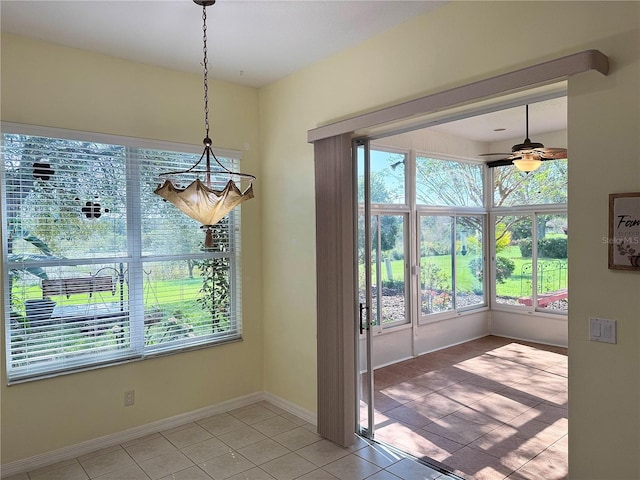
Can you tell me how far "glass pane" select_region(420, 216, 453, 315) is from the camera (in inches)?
229

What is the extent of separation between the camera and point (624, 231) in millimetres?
1957

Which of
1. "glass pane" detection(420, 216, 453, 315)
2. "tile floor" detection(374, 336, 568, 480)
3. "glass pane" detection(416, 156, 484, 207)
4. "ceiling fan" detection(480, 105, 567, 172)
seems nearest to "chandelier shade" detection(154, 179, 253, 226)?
"tile floor" detection(374, 336, 568, 480)

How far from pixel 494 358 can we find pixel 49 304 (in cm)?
491

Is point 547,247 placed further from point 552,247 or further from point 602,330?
point 602,330

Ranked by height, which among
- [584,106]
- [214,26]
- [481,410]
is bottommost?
[481,410]

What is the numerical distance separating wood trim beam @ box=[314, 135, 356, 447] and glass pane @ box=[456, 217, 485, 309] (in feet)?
11.5

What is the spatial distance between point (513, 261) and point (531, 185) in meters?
1.16

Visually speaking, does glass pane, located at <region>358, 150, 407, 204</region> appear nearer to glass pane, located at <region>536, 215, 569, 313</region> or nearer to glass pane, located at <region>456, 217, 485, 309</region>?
glass pane, located at <region>456, 217, 485, 309</region>

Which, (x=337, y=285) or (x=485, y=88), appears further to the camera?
(x=337, y=285)

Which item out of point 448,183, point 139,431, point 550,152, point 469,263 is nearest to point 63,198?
point 139,431

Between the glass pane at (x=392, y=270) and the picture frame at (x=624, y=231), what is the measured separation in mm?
3322

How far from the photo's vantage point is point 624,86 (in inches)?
76.4

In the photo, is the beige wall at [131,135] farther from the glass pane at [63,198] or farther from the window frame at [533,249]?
the window frame at [533,249]

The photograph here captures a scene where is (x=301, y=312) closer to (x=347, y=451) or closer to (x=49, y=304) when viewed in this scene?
(x=347, y=451)
